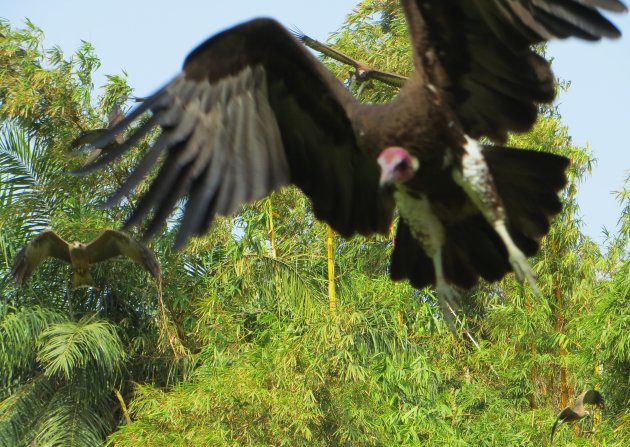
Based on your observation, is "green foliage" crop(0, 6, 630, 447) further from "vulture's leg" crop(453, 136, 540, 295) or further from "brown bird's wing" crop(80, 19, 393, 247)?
"vulture's leg" crop(453, 136, 540, 295)

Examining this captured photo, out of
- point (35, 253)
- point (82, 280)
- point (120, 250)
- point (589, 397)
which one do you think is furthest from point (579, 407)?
point (35, 253)

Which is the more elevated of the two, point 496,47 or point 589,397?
point 496,47

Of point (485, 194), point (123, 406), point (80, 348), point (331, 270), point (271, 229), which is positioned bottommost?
point (123, 406)

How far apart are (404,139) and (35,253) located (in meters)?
6.76

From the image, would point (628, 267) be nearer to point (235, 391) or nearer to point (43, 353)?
point (235, 391)

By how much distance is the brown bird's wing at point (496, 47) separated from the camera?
16.4 ft

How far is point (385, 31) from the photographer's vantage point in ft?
46.6

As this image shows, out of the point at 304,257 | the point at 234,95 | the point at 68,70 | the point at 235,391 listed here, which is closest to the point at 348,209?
the point at 234,95

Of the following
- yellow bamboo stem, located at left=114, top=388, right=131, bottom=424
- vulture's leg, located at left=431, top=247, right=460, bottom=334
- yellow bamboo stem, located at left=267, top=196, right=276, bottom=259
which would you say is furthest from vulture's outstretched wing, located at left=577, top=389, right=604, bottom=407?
yellow bamboo stem, located at left=114, top=388, right=131, bottom=424

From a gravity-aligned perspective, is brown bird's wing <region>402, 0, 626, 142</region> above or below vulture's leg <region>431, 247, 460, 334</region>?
above

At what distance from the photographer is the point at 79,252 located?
1116 centimetres

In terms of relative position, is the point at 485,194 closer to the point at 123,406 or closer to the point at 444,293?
the point at 444,293

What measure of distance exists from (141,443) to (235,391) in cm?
102

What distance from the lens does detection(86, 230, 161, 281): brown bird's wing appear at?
10750 millimetres
